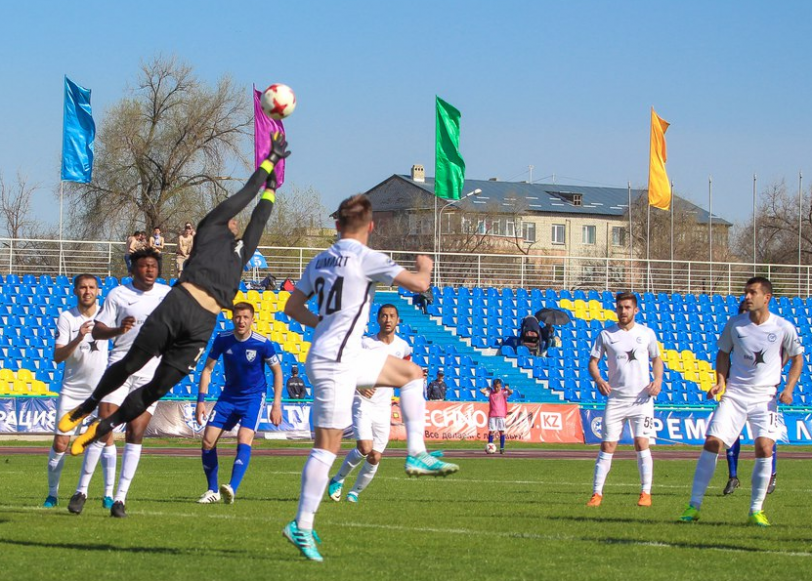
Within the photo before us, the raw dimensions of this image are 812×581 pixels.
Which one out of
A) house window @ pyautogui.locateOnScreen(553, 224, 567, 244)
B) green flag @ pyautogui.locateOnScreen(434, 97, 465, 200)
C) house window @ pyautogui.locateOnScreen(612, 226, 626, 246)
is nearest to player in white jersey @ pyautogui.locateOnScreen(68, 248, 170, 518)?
green flag @ pyautogui.locateOnScreen(434, 97, 465, 200)

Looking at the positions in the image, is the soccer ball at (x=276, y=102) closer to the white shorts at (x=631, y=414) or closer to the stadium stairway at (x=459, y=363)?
the white shorts at (x=631, y=414)

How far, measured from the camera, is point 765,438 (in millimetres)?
11008

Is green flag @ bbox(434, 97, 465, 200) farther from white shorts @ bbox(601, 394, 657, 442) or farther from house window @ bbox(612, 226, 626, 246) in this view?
house window @ bbox(612, 226, 626, 246)

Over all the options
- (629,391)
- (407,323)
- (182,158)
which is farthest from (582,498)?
(182,158)

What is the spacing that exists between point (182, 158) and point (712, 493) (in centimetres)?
4310

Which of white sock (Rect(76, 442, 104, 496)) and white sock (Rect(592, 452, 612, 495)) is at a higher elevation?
white sock (Rect(76, 442, 104, 496))

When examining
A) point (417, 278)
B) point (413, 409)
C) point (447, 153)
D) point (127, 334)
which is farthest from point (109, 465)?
point (447, 153)

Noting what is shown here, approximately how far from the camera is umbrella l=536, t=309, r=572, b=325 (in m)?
36.1

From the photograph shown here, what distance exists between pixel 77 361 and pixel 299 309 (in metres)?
3.89

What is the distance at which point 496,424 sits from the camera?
26.9 meters

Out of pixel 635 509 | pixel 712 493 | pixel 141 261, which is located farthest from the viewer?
pixel 712 493

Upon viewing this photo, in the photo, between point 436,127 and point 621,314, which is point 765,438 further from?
point 436,127

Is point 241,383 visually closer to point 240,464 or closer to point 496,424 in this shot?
point 240,464

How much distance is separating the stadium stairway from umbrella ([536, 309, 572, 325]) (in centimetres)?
192
